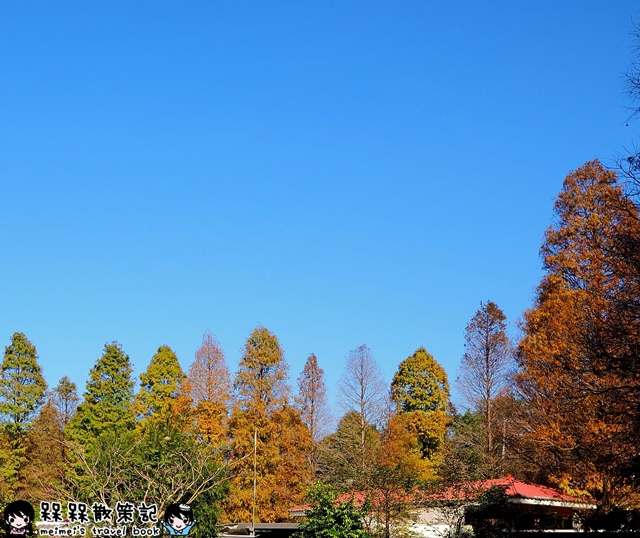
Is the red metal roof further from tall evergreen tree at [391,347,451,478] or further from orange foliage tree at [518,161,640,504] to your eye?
tall evergreen tree at [391,347,451,478]

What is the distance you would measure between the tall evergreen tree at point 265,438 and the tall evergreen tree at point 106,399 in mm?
7303

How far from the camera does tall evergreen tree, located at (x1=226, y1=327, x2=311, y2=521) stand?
34.0 m

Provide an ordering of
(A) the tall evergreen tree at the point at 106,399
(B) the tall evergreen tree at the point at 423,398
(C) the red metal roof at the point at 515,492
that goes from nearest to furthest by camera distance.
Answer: (C) the red metal roof at the point at 515,492 → (A) the tall evergreen tree at the point at 106,399 → (B) the tall evergreen tree at the point at 423,398

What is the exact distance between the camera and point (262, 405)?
35.5 metres

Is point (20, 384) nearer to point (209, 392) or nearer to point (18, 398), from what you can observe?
point (18, 398)

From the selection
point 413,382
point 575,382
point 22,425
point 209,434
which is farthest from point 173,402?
point 575,382

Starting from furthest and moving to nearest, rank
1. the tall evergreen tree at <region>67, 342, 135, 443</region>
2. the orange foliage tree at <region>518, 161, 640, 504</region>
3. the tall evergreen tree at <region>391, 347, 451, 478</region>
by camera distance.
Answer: the tall evergreen tree at <region>391, 347, 451, 478</region> → the tall evergreen tree at <region>67, 342, 135, 443</region> → the orange foliage tree at <region>518, 161, 640, 504</region>

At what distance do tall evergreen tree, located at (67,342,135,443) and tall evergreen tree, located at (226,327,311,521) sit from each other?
7303 mm

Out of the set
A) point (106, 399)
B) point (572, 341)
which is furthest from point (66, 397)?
point (572, 341)

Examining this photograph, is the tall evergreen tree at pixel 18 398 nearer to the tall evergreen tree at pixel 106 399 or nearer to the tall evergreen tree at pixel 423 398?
the tall evergreen tree at pixel 106 399

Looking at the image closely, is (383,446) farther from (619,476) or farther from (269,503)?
(619,476)

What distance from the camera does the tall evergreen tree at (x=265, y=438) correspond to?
34.0 meters

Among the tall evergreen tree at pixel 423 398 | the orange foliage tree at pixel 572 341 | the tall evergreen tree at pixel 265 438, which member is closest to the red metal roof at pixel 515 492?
the orange foliage tree at pixel 572 341

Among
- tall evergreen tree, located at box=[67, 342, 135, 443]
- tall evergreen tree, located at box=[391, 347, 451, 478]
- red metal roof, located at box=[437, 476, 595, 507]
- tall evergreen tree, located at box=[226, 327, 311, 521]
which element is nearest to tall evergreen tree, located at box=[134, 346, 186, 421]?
tall evergreen tree, located at box=[67, 342, 135, 443]
